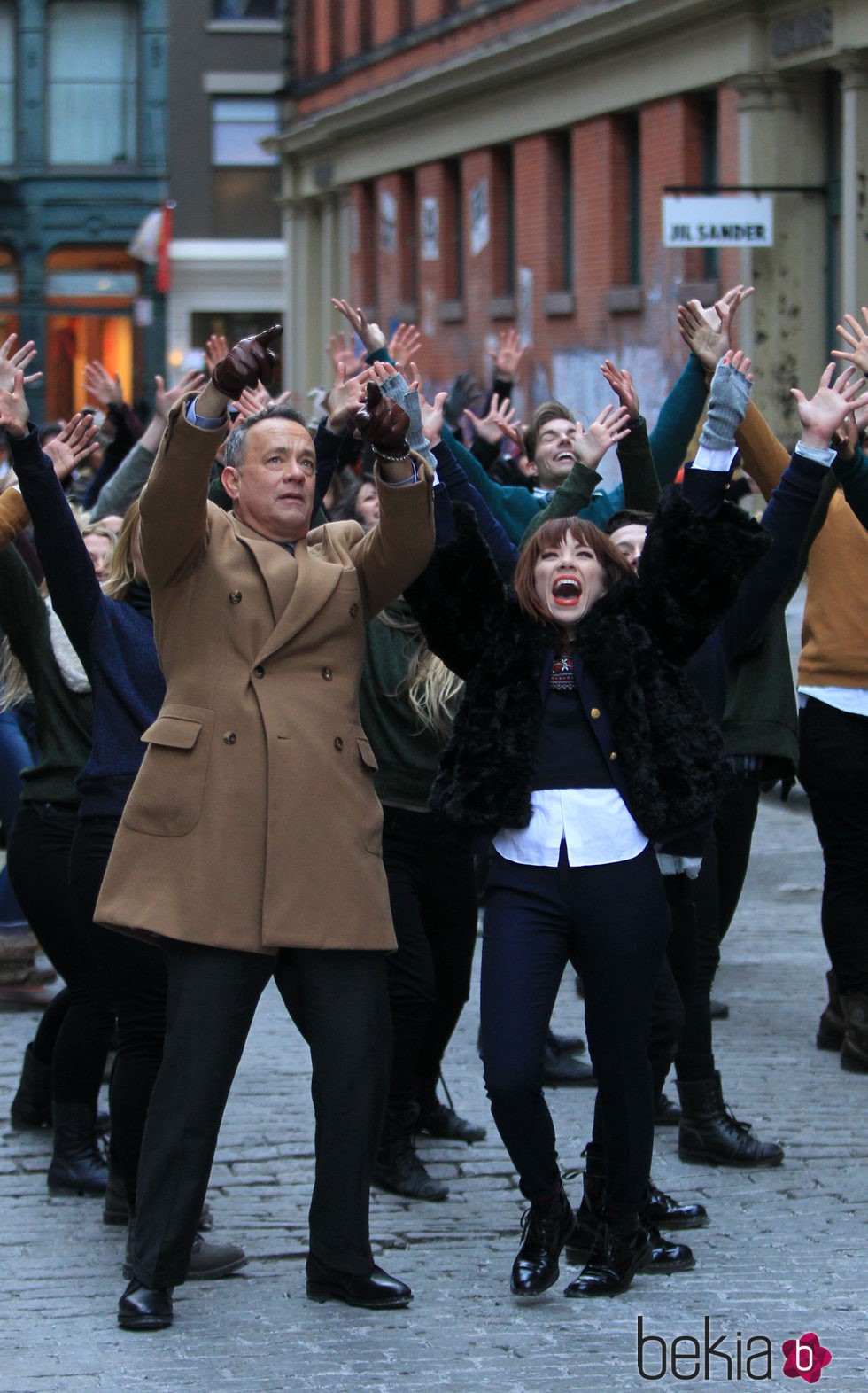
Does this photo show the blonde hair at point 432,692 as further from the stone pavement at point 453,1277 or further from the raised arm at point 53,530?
the stone pavement at point 453,1277

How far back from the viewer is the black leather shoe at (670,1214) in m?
5.79

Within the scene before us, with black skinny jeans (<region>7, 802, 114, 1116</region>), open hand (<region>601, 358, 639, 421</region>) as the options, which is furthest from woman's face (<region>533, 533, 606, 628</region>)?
black skinny jeans (<region>7, 802, 114, 1116</region>)

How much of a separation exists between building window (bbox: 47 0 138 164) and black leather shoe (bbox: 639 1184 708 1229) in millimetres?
41470

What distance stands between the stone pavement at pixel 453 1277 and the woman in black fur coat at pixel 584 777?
0.26m

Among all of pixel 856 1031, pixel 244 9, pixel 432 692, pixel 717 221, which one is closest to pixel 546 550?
pixel 432 692

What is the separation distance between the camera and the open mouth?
209 inches

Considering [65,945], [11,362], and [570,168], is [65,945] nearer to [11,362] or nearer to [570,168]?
[11,362]

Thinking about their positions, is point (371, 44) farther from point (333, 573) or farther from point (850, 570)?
point (333, 573)

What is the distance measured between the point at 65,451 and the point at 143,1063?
1740 millimetres

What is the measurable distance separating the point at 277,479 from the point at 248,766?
67 centimetres

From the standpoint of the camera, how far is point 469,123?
28375 millimetres

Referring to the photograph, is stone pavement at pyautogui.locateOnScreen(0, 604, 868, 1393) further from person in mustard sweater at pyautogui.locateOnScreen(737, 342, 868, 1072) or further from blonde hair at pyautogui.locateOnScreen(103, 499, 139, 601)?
blonde hair at pyautogui.locateOnScreen(103, 499, 139, 601)

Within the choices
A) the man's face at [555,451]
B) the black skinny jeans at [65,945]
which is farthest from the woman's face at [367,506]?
the black skinny jeans at [65,945]

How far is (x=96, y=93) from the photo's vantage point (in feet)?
148
